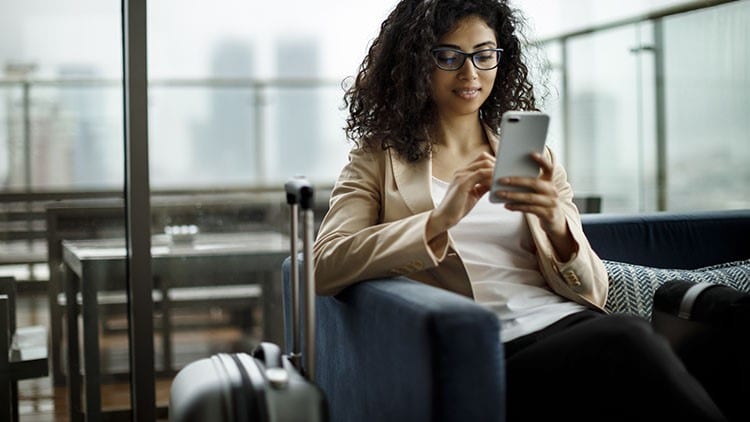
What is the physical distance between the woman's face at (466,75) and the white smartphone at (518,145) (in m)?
0.33

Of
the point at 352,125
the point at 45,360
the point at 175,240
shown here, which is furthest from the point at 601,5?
the point at 45,360

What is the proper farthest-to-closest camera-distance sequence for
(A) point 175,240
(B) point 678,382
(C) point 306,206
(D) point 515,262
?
(A) point 175,240 → (D) point 515,262 → (C) point 306,206 → (B) point 678,382

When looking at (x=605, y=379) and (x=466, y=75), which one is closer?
(x=605, y=379)

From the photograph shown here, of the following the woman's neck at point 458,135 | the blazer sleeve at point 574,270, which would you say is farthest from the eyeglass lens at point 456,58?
the blazer sleeve at point 574,270

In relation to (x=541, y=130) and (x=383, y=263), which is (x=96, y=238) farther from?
(x=541, y=130)

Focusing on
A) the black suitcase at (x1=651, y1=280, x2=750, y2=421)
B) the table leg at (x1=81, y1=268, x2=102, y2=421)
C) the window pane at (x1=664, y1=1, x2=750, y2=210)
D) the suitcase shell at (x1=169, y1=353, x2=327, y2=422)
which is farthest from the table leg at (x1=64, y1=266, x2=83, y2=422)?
the window pane at (x1=664, y1=1, x2=750, y2=210)

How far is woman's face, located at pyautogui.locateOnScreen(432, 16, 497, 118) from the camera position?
7.07 feet

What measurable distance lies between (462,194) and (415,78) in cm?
39

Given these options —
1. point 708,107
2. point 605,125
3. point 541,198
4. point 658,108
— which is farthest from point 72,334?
point 708,107

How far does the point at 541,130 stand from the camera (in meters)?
1.86

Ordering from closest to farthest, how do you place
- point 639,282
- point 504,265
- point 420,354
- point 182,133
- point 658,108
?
point 420,354 → point 504,265 → point 639,282 → point 182,133 → point 658,108

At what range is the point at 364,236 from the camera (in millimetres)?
2020

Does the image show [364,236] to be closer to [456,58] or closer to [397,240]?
[397,240]

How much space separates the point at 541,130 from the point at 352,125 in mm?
595
